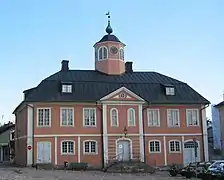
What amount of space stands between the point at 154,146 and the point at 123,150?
118 inches

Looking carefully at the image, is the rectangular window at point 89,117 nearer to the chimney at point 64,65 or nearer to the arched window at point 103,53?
the chimney at point 64,65

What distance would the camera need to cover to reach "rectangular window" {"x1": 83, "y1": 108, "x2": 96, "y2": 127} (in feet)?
131

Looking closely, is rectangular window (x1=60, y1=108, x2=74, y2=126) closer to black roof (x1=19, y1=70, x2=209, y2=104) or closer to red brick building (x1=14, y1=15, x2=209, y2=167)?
red brick building (x1=14, y1=15, x2=209, y2=167)

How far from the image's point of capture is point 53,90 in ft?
131

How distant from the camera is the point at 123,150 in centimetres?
4022

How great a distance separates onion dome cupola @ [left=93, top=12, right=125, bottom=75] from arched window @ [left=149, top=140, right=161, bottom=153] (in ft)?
28.2

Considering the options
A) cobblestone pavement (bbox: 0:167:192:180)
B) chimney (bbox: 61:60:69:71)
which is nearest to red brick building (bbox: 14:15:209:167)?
chimney (bbox: 61:60:69:71)

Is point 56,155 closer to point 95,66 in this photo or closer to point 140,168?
point 140,168

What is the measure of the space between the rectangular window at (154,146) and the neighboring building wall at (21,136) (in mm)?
11636

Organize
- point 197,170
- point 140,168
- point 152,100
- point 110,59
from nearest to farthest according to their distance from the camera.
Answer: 1. point 197,170
2. point 140,168
3. point 152,100
4. point 110,59

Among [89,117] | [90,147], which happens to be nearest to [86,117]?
[89,117]

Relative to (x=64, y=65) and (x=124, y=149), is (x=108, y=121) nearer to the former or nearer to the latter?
(x=124, y=149)

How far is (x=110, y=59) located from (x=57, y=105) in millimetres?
8980

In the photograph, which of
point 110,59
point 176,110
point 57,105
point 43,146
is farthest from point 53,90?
point 176,110
